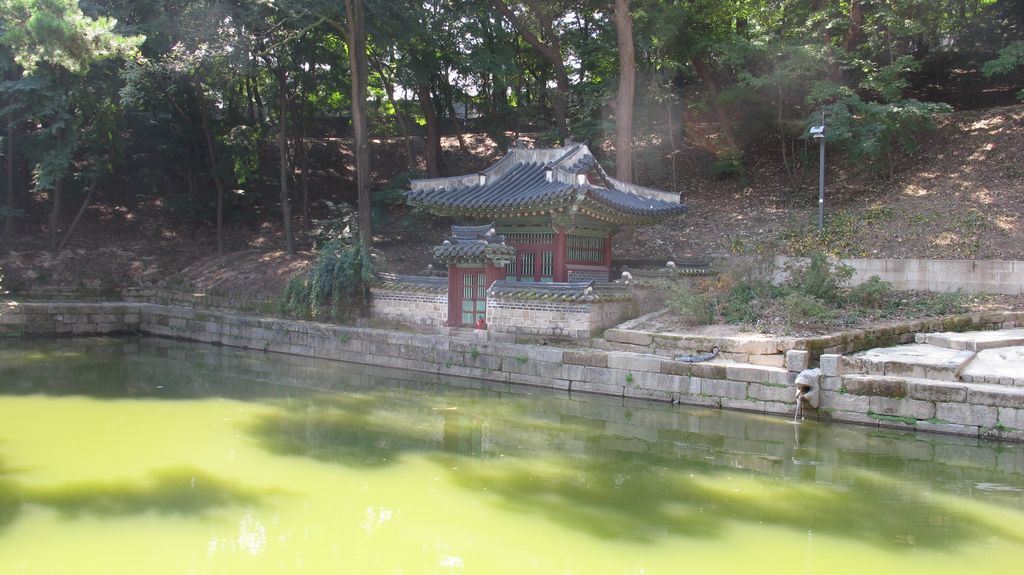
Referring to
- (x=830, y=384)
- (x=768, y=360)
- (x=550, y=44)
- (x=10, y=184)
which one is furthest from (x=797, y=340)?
(x=10, y=184)

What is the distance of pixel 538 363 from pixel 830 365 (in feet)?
16.4

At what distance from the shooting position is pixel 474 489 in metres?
7.46

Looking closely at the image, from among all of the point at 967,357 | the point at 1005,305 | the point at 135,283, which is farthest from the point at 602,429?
the point at 135,283

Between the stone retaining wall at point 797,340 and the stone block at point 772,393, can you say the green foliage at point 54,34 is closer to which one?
the stone retaining wall at point 797,340

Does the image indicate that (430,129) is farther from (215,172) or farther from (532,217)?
(532,217)

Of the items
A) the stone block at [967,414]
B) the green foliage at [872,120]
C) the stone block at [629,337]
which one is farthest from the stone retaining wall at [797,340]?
the green foliage at [872,120]

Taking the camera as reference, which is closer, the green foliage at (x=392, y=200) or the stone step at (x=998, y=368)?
the stone step at (x=998, y=368)

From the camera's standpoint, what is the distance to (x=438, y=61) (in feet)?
81.6

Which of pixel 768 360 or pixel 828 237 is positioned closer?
pixel 768 360

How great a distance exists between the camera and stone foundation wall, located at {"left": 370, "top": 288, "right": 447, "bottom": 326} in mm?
15719

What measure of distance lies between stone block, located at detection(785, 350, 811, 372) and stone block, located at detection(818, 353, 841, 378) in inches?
10.5

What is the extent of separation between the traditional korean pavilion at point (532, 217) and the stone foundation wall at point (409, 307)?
401mm

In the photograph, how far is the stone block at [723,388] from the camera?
1101 cm

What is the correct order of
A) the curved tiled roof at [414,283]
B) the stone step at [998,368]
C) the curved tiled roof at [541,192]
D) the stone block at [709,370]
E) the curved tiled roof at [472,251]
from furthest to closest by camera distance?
1. the curved tiled roof at [414,283]
2. the curved tiled roof at [541,192]
3. the curved tiled roof at [472,251]
4. the stone block at [709,370]
5. the stone step at [998,368]
